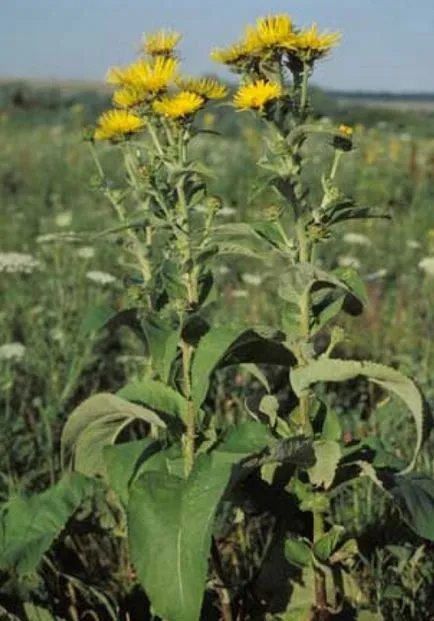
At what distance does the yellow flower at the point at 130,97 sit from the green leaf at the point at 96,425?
53 cm

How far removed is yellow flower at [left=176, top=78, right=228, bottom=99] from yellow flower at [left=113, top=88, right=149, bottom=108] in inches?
2.9

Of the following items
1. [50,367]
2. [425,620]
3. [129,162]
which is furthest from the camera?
[50,367]

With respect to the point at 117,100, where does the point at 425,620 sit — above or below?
below

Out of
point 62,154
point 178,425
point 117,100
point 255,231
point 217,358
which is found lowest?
point 62,154

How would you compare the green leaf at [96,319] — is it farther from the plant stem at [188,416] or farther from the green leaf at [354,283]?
the green leaf at [354,283]

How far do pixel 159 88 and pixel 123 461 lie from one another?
67cm

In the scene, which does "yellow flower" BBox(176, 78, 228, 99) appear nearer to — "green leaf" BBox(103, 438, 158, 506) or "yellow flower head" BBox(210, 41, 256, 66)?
"yellow flower head" BBox(210, 41, 256, 66)

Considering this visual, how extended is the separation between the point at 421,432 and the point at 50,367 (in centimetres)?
222

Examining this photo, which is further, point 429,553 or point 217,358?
point 429,553

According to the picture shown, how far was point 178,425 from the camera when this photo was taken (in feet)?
6.84

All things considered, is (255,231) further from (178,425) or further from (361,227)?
(361,227)

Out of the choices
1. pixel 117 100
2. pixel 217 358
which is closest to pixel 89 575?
pixel 217 358

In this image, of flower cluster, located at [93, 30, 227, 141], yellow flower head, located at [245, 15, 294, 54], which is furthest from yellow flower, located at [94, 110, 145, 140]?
yellow flower head, located at [245, 15, 294, 54]

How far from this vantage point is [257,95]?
1861 millimetres
